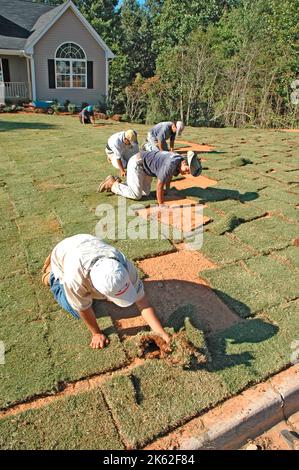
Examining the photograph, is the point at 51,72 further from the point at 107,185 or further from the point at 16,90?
the point at 107,185

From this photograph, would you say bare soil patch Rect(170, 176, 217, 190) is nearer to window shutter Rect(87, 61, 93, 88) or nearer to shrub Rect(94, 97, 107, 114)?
shrub Rect(94, 97, 107, 114)

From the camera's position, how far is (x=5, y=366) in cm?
259

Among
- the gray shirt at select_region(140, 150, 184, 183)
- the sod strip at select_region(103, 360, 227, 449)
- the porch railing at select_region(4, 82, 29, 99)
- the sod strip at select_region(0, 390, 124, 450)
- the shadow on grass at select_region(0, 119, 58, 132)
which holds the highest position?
the porch railing at select_region(4, 82, 29, 99)

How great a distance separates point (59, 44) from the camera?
58.4 ft

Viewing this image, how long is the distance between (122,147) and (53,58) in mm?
13909

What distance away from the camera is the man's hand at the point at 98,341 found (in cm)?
275

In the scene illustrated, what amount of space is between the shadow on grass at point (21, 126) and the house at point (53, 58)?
4.85 meters

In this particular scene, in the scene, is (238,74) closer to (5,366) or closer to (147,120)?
(147,120)

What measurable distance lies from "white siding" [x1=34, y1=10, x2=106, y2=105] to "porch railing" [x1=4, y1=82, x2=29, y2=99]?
108 centimetres

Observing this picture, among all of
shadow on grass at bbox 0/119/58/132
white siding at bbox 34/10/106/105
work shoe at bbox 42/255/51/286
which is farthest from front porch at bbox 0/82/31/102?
work shoe at bbox 42/255/51/286

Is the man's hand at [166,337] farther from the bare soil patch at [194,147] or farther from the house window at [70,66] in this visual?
the house window at [70,66]

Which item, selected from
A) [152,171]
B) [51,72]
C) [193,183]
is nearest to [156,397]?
[152,171]

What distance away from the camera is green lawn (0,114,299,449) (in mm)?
2264
